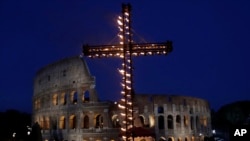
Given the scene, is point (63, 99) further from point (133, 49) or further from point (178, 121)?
point (133, 49)

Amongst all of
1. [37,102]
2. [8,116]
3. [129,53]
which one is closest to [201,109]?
[37,102]

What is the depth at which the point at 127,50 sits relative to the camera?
886 inches

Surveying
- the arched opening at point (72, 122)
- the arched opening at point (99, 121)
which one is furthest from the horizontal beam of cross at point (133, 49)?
the arched opening at point (72, 122)

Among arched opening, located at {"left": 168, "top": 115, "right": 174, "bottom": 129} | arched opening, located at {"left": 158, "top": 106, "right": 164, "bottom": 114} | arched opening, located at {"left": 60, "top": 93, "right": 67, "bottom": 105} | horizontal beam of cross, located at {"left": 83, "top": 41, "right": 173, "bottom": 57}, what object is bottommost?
arched opening, located at {"left": 168, "top": 115, "right": 174, "bottom": 129}

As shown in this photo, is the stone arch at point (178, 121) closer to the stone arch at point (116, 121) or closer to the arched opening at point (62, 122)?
the stone arch at point (116, 121)

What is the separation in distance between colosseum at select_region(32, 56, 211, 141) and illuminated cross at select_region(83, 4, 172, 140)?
1249cm

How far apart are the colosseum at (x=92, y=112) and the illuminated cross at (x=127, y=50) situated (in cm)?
1249

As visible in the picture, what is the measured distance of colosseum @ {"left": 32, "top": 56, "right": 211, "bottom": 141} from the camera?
36.4 m

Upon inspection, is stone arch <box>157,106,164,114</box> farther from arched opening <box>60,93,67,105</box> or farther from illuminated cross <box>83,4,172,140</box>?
illuminated cross <box>83,4,172,140</box>

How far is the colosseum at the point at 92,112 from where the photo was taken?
120 ft

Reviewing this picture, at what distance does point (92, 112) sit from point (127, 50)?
15591 mm

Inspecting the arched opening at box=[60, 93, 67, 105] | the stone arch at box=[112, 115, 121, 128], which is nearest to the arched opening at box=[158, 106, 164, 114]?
the stone arch at box=[112, 115, 121, 128]

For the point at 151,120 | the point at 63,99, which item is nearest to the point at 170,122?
the point at 151,120

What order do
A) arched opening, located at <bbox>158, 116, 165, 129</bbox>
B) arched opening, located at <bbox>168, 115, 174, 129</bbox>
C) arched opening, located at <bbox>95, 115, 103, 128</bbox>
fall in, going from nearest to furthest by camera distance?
1. arched opening, located at <bbox>95, 115, 103, 128</bbox>
2. arched opening, located at <bbox>168, 115, 174, 129</bbox>
3. arched opening, located at <bbox>158, 116, 165, 129</bbox>
